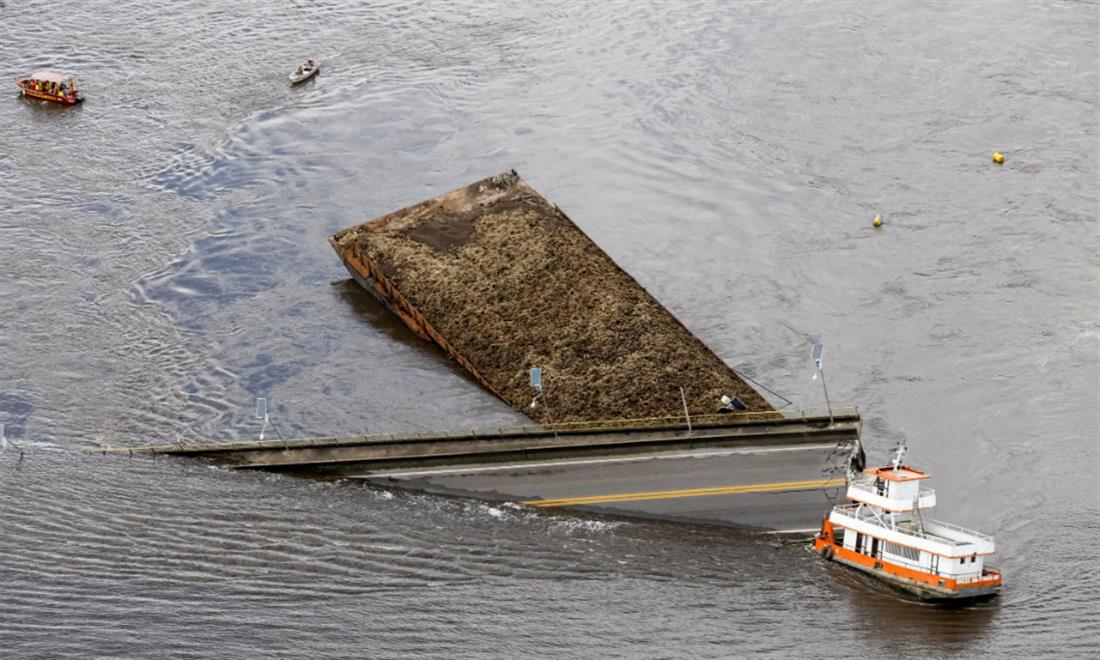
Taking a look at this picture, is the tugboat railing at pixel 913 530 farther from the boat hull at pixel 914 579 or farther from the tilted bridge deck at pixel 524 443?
the tilted bridge deck at pixel 524 443

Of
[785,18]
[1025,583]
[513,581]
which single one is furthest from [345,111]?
[1025,583]

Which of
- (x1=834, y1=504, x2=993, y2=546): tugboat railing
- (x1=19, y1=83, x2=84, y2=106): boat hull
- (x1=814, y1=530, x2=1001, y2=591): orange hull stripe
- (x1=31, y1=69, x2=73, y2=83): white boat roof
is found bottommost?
(x1=19, y1=83, x2=84, y2=106): boat hull

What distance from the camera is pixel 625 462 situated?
54406 mm

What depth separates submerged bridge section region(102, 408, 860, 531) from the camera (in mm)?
52531

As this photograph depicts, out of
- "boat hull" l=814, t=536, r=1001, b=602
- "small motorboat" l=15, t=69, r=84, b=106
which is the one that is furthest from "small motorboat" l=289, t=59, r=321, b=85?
"boat hull" l=814, t=536, r=1001, b=602

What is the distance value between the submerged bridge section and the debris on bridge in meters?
2.25

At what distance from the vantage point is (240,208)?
262 feet

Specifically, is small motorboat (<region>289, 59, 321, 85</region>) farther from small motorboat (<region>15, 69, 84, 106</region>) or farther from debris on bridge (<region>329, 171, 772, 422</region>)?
debris on bridge (<region>329, 171, 772, 422</region>)

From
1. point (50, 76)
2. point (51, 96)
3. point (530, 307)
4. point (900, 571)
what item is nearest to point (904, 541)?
point (900, 571)

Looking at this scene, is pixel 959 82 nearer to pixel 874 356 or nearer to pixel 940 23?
pixel 940 23

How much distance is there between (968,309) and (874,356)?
22.6ft

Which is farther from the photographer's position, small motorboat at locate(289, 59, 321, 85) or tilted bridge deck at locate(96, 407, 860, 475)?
small motorboat at locate(289, 59, 321, 85)

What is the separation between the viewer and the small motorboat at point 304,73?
9512 cm

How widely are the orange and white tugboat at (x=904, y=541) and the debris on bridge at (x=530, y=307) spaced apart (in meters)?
Result: 8.05
